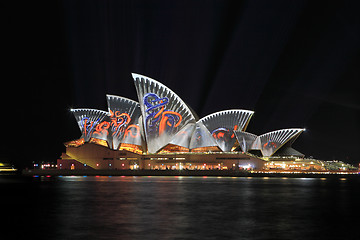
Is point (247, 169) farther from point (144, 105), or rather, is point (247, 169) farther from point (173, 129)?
point (144, 105)

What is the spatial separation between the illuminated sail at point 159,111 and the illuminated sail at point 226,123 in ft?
16.2

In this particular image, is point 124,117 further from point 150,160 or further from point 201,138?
point 201,138

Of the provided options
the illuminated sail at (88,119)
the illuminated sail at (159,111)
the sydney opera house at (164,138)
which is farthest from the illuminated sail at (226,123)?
the illuminated sail at (88,119)

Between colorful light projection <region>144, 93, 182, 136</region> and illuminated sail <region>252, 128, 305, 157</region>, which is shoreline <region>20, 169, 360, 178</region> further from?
colorful light projection <region>144, 93, 182, 136</region>

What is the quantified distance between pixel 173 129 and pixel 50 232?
60.8 m

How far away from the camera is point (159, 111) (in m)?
77.9

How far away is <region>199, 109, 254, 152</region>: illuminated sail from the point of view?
8169cm

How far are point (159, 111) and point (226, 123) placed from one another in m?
13.0

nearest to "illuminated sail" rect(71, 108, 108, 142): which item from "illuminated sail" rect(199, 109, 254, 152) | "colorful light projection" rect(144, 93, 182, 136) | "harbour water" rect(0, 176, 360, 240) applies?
"colorful light projection" rect(144, 93, 182, 136)

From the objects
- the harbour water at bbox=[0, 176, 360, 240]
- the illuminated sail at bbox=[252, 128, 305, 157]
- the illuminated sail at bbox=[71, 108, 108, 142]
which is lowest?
the harbour water at bbox=[0, 176, 360, 240]

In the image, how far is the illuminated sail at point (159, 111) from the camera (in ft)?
250

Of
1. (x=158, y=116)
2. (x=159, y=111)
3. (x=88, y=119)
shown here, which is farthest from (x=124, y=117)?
(x=159, y=111)

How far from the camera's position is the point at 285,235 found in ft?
63.0

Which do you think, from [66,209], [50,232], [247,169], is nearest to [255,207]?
[66,209]
